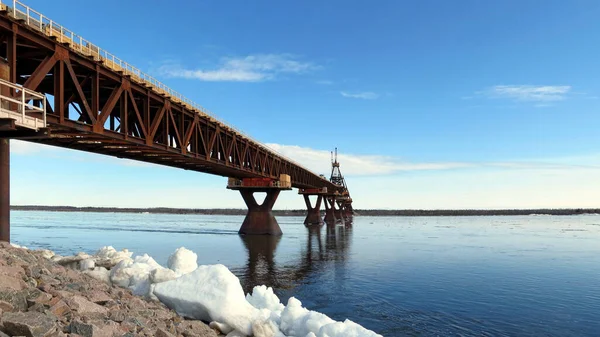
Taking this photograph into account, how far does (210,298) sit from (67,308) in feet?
13.9

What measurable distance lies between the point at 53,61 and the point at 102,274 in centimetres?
1229

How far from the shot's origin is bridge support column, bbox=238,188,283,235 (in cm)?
6600

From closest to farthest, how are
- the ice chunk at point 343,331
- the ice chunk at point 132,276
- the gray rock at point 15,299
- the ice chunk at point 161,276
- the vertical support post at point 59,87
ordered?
1. the gray rock at point 15,299
2. the ice chunk at point 343,331
3. the ice chunk at point 161,276
4. the ice chunk at point 132,276
5. the vertical support post at point 59,87

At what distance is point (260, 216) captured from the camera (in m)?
66.9

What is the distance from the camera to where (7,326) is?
702 centimetres

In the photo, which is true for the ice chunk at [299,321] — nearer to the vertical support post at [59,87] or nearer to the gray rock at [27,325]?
the gray rock at [27,325]

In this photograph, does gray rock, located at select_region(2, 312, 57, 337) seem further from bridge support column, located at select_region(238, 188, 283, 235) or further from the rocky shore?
bridge support column, located at select_region(238, 188, 283, 235)

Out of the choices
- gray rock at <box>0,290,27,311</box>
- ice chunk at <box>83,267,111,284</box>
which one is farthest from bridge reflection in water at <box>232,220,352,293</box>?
gray rock at <box>0,290,27,311</box>

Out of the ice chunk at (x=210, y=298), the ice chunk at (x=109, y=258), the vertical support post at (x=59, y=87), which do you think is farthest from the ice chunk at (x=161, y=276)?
the vertical support post at (x=59, y=87)

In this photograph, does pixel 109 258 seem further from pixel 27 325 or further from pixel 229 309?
pixel 27 325

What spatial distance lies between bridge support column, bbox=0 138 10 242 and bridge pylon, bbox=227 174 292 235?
147ft

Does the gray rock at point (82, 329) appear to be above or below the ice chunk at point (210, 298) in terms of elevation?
above

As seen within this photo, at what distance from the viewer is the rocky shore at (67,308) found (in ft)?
24.2

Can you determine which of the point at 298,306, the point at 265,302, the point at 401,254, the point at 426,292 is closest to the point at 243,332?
the point at 298,306
